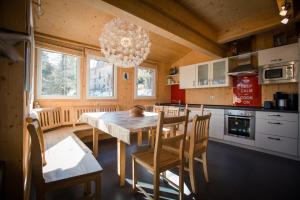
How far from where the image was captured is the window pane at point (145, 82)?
4926mm

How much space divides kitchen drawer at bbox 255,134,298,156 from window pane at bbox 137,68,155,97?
3.21 meters

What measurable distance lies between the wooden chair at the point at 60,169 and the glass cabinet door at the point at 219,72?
354cm

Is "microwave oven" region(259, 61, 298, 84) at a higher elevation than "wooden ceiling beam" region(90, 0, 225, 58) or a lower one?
lower

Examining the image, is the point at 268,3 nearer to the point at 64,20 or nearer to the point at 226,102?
the point at 226,102

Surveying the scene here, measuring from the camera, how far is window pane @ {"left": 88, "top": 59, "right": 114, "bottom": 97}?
12.8 feet

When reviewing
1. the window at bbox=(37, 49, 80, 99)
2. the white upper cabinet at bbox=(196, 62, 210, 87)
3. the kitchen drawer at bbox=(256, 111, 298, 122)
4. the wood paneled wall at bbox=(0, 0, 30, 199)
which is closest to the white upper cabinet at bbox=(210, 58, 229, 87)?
the white upper cabinet at bbox=(196, 62, 210, 87)

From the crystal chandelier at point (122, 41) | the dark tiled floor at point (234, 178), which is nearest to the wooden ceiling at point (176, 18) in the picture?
the crystal chandelier at point (122, 41)

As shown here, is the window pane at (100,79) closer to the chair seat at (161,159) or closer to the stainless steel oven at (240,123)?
the chair seat at (161,159)

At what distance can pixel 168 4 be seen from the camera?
252cm

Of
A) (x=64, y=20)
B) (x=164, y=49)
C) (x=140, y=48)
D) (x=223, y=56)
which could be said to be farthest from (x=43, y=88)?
(x=223, y=56)

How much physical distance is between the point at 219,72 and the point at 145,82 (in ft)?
7.43

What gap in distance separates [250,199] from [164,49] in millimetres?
4044

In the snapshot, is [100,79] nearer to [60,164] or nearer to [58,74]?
[58,74]

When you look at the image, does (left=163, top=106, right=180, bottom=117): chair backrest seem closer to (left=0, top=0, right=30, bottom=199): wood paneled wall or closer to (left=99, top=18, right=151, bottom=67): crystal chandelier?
(left=99, top=18, right=151, bottom=67): crystal chandelier
